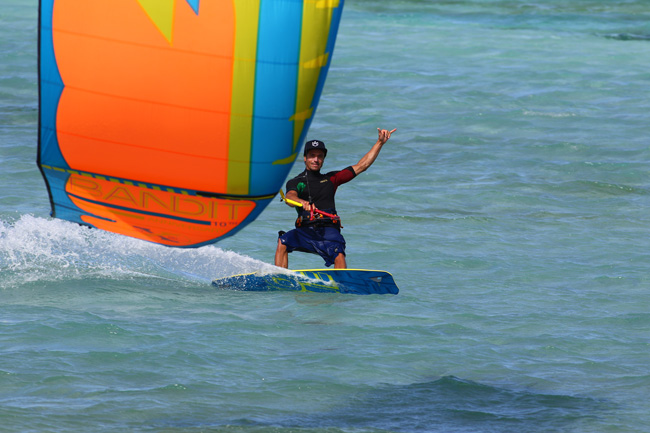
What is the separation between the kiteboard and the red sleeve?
1032 millimetres

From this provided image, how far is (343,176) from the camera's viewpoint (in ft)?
39.5

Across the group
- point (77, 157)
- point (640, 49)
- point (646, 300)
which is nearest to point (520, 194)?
point (646, 300)

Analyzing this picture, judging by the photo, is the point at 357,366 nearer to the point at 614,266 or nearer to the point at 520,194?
the point at 614,266

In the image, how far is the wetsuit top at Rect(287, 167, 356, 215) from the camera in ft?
39.6

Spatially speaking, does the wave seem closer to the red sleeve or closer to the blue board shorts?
the blue board shorts

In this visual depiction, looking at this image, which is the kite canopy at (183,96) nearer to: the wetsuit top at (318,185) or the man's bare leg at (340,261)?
the wetsuit top at (318,185)

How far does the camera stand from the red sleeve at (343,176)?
1201 centimetres

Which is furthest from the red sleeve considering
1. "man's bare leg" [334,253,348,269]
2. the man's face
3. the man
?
"man's bare leg" [334,253,348,269]

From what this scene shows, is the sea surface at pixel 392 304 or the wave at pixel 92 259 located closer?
the sea surface at pixel 392 304

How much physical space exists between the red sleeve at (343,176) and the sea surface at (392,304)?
1323 mm

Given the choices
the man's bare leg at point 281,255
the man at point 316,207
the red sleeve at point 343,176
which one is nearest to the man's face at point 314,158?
the man at point 316,207

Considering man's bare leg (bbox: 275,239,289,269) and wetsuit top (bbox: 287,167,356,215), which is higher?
wetsuit top (bbox: 287,167,356,215)

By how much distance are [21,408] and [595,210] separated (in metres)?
10.9

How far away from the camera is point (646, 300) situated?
40.6 ft
